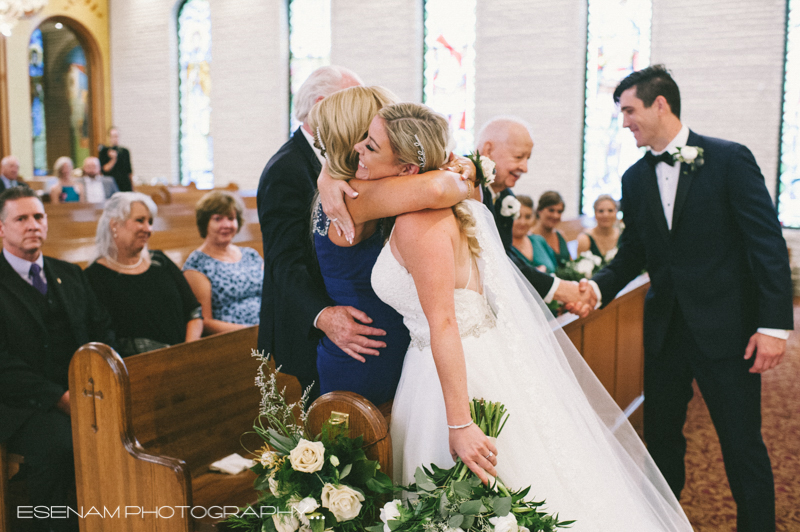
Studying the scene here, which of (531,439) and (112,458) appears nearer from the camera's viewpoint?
(531,439)

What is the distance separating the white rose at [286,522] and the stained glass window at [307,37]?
10373 mm

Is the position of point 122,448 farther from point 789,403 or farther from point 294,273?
point 789,403

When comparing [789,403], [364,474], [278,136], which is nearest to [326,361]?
[364,474]

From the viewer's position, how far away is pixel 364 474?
1542 millimetres

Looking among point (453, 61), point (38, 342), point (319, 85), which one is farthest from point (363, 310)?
point (453, 61)

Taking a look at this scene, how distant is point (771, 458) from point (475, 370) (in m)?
2.73

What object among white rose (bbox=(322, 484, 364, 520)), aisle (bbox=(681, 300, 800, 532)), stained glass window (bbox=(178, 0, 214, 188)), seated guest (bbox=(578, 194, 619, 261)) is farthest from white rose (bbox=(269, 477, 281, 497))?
stained glass window (bbox=(178, 0, 214, 188))

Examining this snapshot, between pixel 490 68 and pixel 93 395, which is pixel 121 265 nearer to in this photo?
pixel 93 395

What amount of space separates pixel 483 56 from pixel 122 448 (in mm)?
9018

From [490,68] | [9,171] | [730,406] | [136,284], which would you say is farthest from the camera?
[490,68]

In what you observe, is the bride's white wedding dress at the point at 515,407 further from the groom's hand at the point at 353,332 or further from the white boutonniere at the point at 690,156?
the white boutonniere at the point at 690,156

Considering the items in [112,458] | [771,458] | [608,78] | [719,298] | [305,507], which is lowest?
[771,458]

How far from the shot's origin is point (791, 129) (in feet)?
28.2

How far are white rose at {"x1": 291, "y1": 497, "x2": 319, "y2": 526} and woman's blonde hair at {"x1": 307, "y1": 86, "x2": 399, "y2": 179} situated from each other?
79 cm
